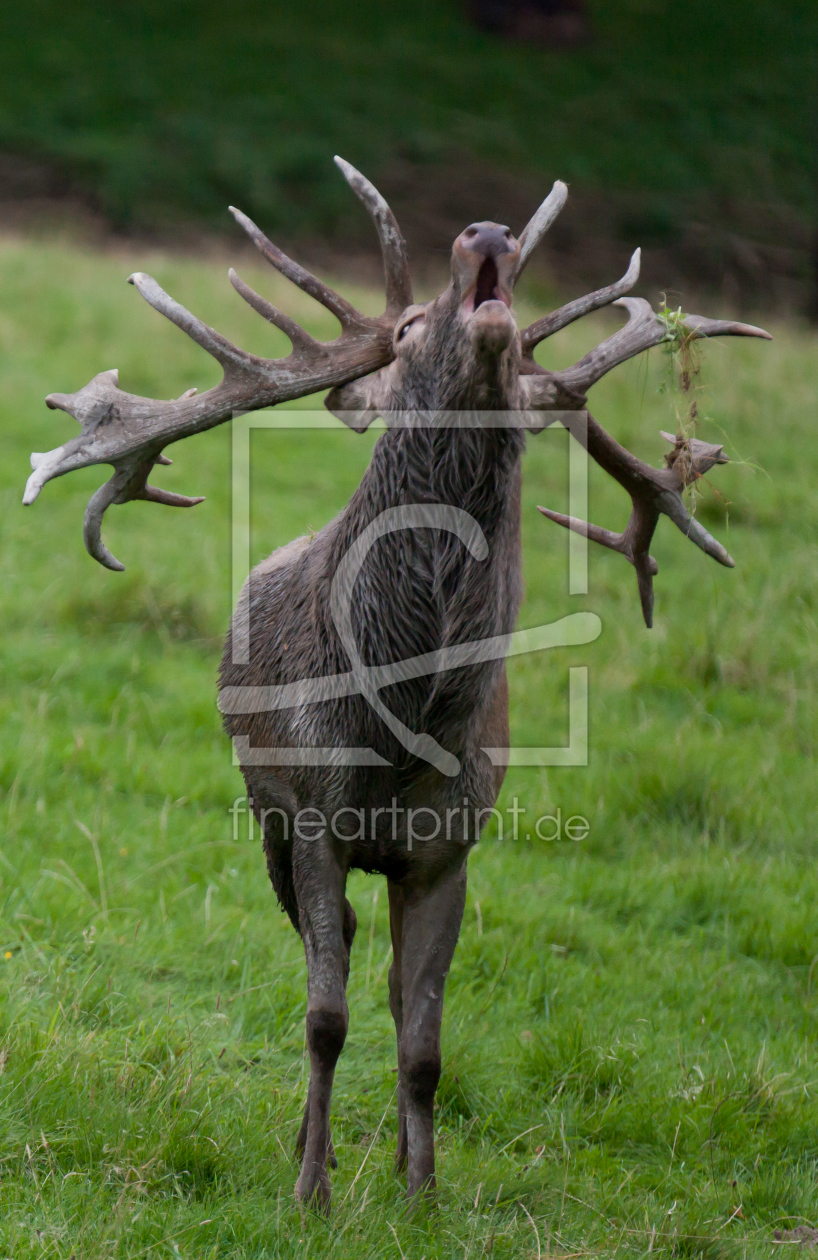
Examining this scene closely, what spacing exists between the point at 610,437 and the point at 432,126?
24.5 m

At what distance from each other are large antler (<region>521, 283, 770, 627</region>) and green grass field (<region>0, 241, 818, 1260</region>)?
0.18 meters

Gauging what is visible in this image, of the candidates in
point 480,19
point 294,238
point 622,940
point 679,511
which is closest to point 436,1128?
point 622,940

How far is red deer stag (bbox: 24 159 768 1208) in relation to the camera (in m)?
3.28

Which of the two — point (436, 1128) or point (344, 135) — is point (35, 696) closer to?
point (436, 1128)

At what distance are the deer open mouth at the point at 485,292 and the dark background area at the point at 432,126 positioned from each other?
1628cm

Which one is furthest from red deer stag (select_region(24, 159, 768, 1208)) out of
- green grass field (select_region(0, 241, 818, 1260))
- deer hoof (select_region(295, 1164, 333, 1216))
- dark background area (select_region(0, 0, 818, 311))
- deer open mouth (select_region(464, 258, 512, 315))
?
dark background area (select_region(0, 0, 818, 311))

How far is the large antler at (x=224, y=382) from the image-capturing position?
10.9ft

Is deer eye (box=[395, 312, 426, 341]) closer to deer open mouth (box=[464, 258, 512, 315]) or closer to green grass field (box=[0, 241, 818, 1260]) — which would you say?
deer open mouth (box=[464, 258, 512, 315])

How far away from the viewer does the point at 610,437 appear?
371 cm

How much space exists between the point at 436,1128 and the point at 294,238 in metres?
19.8

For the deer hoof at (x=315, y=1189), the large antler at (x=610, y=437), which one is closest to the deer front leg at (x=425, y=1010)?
the deer hoof at (x=315, y=1189)

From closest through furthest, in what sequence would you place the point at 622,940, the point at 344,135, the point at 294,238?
the point at 622,940 < the point at 294,238 < the point at 344,135

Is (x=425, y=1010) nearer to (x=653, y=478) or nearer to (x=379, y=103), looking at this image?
(x=653, y=478)

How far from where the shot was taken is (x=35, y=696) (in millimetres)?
6273
